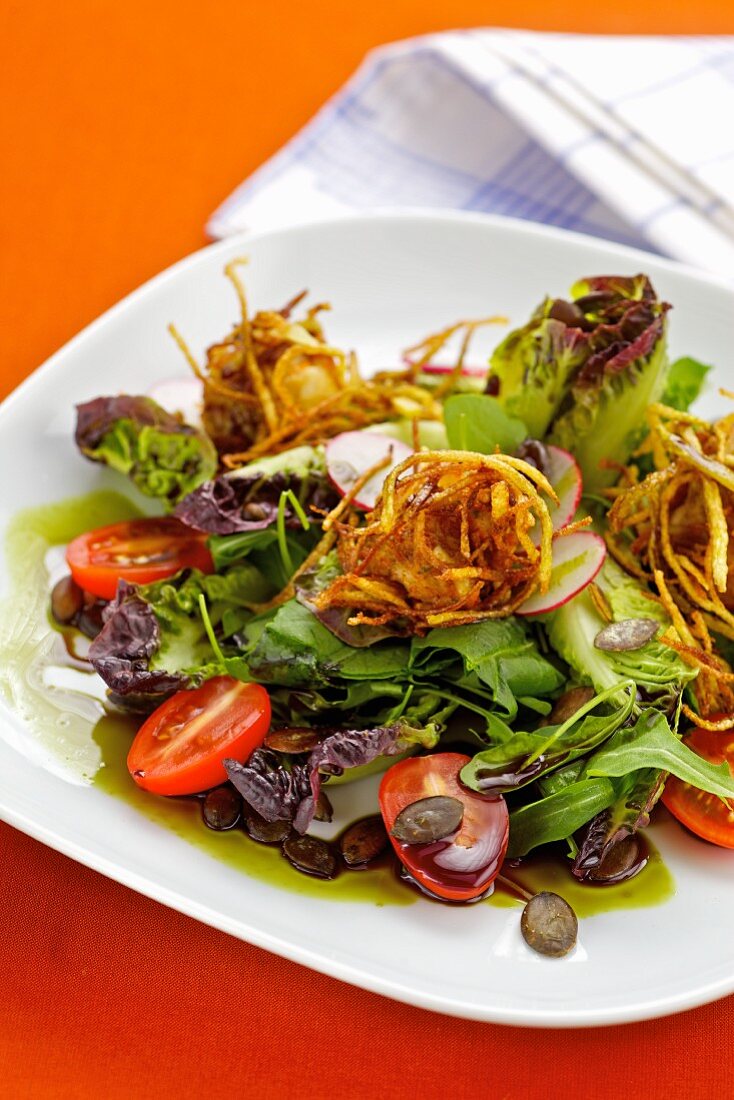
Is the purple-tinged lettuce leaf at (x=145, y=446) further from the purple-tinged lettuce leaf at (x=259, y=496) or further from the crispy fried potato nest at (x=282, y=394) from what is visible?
the purple-tinged lettuce leaf at (x=259, y=496)

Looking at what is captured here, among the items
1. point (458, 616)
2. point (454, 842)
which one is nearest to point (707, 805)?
point (454, 842)

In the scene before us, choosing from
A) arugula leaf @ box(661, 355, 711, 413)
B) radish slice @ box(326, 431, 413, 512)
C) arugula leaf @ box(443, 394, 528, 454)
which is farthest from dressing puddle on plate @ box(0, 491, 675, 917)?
arugula leaf @ box(661, 355, 711, 413)

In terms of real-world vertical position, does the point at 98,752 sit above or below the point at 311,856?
above

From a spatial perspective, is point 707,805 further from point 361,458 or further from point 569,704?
point 361,458

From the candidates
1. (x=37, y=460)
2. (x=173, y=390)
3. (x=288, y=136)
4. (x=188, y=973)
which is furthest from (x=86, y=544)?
(x=288, y=136)

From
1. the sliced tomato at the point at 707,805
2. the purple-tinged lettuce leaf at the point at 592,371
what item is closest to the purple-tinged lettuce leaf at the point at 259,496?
the purple-tinged lettuce leaf at the point at 592,371

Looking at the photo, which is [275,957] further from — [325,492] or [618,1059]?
[325,492]
